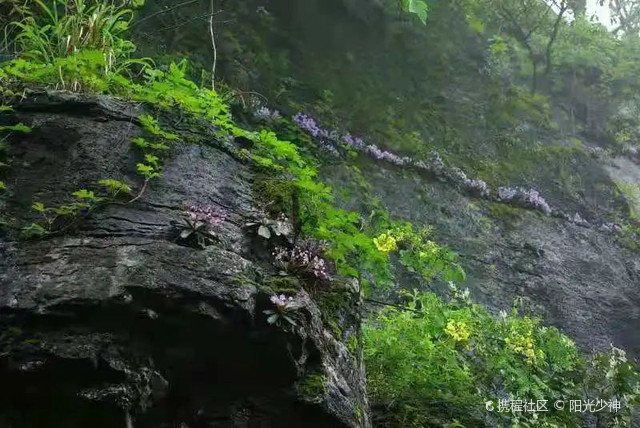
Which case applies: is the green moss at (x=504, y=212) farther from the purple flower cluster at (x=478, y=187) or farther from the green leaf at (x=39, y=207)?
the green leaf at (x=39, y=207)

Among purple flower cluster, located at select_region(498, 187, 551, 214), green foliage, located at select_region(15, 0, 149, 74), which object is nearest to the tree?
purple flower cluster, located at select_region(498, 187, 551, 214)

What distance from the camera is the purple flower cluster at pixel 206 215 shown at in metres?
2.77

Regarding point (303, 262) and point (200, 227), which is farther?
point (303, 262)

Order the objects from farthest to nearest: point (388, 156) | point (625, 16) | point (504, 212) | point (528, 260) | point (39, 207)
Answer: point (625, 16)
point (504, 212)
point (388, 156)
point (528, 260)
point (39, 207)

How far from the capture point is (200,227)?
8.94 feet

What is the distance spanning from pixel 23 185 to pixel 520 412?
345 cm

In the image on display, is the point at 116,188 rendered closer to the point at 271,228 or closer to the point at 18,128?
the point at 18,128

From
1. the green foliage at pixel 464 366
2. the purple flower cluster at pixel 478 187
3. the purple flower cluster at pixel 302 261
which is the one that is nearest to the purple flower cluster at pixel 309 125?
the purple flower cluster at pixel 478 187

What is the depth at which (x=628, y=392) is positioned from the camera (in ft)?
15.8

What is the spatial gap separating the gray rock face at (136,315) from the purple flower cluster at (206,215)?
70 mm

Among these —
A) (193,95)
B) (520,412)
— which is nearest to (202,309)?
(193,95)

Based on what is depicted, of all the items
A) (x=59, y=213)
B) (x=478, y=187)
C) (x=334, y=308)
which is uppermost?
(x=478, y=187)

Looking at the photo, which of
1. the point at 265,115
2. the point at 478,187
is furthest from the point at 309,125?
the point at 478,187

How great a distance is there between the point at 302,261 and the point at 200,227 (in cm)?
59
